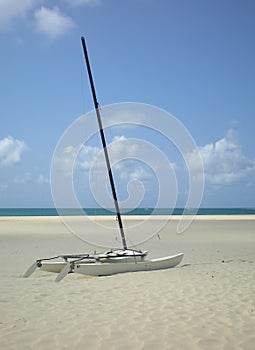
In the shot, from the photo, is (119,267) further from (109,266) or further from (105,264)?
A: (105,264)

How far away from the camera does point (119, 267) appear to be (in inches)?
530

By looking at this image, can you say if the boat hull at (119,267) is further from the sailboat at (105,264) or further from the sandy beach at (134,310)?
the sandy beach at (134,310)

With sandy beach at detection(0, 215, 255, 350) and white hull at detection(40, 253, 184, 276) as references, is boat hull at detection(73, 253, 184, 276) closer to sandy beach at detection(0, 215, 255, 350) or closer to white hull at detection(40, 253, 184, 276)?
white hull at detection(40, 253, 184, 276)

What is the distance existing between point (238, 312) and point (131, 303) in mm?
2274

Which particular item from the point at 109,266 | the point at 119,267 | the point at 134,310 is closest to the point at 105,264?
the point at 109,266

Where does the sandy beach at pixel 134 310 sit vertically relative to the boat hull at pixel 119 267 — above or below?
below

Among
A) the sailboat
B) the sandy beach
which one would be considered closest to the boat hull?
the sailboat

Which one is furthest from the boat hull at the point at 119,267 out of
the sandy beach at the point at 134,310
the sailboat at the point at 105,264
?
the sandy beach at the point at 134,310

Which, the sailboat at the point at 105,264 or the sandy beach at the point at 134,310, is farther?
the sailboat at the point at 105,264

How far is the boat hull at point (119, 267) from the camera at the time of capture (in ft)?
42.6

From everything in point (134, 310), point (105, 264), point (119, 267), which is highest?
point (105, 264)

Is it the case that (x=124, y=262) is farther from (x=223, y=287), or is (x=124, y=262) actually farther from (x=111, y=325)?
(x=111, y=325)

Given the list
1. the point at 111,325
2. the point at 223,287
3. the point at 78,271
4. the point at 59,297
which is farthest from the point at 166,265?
the point at 111,325

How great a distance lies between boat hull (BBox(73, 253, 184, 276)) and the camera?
12999 millimetres
